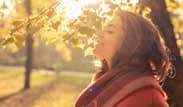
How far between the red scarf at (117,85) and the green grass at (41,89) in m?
15.7

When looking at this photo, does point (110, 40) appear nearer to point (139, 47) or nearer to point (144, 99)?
point (139, 47)

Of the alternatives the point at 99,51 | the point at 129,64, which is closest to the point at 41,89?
the point at 99,51

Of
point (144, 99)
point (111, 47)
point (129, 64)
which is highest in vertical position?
point (111, 47)

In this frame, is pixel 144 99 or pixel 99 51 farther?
pixel 99 51

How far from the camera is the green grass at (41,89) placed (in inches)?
803

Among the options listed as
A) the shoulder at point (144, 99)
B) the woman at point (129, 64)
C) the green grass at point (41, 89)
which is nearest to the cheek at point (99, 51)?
the woman at point (129, 64)

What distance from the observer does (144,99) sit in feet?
11.0

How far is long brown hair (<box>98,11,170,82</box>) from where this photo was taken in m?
3.49

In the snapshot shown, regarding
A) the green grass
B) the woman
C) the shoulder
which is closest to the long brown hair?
the woman

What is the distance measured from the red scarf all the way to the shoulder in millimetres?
26

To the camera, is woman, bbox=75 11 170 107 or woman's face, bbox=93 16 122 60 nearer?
woman, bbox=75 11 170 107

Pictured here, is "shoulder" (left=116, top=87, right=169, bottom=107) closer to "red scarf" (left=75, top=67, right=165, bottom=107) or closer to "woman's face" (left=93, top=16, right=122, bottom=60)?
"red scarf" (left=75, top=67, right=165, bottom=107)

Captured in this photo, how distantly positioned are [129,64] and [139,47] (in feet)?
0.42

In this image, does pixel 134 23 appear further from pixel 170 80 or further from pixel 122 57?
pixel 170 80
